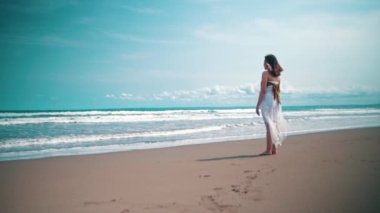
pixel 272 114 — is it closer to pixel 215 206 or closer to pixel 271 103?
pixel 271 103

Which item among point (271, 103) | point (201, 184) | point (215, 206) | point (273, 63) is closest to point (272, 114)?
point (271, 103)

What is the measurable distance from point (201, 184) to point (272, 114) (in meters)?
3.15

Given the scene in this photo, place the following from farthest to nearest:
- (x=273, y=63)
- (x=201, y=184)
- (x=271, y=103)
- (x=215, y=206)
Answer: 1. (x=271, y=103)
2. (x=273, y=63)
3. (x=201, y=184)
4. (x=215, y=206)

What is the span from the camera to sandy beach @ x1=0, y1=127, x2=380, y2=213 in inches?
130

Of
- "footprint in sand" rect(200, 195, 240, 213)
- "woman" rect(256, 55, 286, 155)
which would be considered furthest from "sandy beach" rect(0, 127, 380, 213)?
"woman" rect(256, 55, 286, 155)

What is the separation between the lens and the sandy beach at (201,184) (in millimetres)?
3311

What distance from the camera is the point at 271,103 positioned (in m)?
6.67

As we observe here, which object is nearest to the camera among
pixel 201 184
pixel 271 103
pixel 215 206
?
pixel 215 206

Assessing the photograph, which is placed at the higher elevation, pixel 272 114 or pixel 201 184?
pixel 272 114

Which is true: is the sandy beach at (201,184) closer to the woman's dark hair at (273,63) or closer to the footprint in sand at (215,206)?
the footprint in sand at (215,206)

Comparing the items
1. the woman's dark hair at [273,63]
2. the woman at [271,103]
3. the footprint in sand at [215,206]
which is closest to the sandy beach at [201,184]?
the footprint in sand at [215,206]

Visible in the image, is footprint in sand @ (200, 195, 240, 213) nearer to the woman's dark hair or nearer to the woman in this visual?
the woman

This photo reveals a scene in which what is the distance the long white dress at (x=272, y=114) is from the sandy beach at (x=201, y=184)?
1.54 feet

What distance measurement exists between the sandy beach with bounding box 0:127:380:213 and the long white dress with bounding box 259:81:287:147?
1.54 ft
